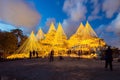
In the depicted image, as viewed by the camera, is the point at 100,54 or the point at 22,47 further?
the point at 22,47

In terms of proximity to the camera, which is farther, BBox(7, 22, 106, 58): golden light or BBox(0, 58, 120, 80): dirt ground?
BBox(7, 22, 106, 58): golden light

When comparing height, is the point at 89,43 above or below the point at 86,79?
above

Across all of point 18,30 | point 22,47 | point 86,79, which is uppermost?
point 18,30

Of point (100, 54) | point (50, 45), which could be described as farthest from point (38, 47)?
point (100, 54)

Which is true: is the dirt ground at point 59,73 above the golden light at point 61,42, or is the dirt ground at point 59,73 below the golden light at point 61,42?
below

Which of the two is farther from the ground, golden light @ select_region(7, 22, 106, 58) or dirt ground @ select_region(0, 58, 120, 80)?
golden light @ select_region(7, 22, 106, 58)

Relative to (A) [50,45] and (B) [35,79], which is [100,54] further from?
(A) [50,45]

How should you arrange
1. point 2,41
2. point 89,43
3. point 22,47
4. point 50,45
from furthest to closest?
1. point 50,45
2. point 89,43
3. point 22,47
4. point 2,41

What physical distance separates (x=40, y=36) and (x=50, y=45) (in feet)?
74.6

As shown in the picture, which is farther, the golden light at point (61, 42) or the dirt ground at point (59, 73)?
the golden light at point (61, 42)

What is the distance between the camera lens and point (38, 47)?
93.6m

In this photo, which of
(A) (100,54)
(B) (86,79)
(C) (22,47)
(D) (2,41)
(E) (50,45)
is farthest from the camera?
(E) (50,45)

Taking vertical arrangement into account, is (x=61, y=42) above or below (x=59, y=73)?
above

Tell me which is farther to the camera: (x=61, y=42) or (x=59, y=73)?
(x=61, y=42)
